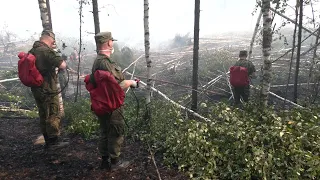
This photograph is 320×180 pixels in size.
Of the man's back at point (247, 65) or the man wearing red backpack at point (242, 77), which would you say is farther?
the man's back at point (247, 65)

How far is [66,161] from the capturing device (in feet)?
18.0

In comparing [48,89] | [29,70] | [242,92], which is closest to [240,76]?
[242,92]

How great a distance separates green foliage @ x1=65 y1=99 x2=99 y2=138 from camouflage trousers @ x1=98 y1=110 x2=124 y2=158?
197cm

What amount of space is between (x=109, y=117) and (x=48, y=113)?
6.79 feet

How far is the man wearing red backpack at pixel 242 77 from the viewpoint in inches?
350

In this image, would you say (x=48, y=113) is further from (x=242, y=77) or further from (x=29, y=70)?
(x=242, y=77)

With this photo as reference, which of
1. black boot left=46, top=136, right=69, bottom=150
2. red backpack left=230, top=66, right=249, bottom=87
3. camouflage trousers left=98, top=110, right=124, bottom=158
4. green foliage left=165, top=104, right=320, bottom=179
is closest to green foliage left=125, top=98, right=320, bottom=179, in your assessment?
green foliage left=165, top=104, right=320, bottom=179

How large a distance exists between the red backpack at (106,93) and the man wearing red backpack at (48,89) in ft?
5.49

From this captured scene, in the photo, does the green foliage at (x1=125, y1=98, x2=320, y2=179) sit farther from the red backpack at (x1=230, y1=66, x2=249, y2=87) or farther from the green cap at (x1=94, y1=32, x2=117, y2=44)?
the red backpack at (x1=230, y1=66, x2=249, y2=87)

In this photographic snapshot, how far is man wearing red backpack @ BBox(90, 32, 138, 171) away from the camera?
4.64 m

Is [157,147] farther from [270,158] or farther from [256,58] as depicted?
[256,58]

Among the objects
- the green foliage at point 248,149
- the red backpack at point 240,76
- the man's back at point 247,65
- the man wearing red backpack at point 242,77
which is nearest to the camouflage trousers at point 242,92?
the man wearing red backpack at point 242,77

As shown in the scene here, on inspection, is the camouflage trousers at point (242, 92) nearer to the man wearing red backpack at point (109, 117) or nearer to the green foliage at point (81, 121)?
the green foliage at point (81, 121)

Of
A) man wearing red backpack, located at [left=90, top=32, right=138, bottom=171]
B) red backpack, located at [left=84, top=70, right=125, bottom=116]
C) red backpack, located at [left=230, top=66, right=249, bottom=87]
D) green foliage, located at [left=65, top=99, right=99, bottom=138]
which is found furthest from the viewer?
red backpack, located at [left=230, top=66, right=249, bottom=87]
